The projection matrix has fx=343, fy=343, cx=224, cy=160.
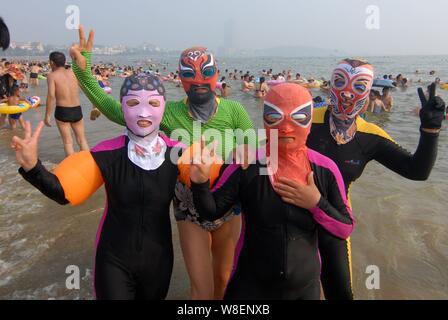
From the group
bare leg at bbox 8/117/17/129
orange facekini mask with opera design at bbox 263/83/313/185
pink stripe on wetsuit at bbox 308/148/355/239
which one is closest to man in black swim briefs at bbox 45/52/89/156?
bare leg at bbox 8/117/17/129

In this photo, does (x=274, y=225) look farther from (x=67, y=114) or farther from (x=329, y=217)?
(x=67, y=114)

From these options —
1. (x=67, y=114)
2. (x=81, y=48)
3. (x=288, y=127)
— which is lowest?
(x=288, y=127)

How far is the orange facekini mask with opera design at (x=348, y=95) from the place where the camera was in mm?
2668

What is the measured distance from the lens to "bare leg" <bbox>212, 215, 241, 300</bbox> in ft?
9.11

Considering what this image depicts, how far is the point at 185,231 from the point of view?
2.66 m

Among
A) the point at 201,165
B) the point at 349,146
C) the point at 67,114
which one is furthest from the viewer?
the point at 67,114

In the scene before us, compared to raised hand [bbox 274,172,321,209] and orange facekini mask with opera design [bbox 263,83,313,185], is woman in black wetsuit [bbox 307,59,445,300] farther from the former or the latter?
orange facekini mask with opera design [bbox 263,83,313,185]

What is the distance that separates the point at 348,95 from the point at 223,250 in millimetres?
1593

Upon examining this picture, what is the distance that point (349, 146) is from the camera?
9.00 ft

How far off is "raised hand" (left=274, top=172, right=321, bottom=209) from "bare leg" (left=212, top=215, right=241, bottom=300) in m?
0.88

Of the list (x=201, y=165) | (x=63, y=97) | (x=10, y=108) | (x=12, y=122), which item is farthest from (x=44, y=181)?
(x=12, y=122)

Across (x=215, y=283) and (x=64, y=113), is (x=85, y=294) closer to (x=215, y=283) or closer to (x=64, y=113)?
(x=215, y=283)
